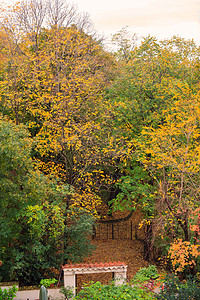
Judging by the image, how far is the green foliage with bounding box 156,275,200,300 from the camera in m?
9.21

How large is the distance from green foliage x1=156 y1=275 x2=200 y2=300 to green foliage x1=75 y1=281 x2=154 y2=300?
0.45 meters

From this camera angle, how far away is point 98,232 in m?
21.0

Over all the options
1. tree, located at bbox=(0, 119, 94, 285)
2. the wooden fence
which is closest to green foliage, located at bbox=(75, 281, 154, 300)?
tree, located at bbox=(0, 119, 94, 285)

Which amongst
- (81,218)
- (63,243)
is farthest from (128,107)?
(63,243)

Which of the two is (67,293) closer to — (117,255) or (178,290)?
(178,290)

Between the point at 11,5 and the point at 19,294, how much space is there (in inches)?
557

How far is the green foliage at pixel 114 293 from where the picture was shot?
8.77 meters

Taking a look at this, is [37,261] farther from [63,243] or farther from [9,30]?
[9,30]

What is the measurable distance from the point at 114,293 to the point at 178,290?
1989mm

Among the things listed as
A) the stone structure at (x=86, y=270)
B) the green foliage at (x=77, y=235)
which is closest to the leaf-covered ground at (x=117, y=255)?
the green foliage at (x=77, y=235)

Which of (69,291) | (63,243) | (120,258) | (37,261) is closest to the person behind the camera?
(69,291)

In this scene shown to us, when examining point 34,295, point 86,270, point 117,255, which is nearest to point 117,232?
point 117,255

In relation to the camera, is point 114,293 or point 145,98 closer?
point 114,293

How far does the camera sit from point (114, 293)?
9039 mm
